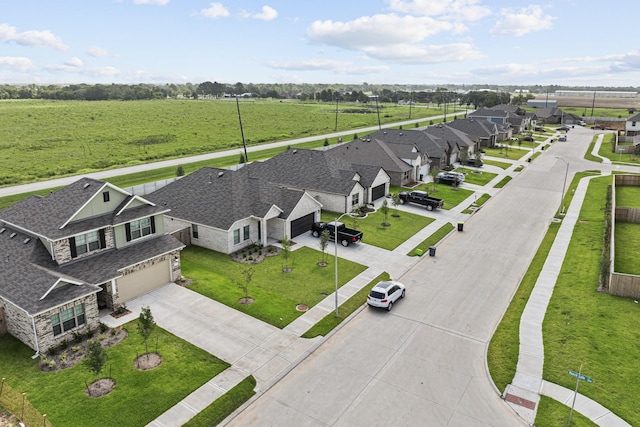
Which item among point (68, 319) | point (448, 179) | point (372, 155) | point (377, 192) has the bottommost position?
point (68, 319)

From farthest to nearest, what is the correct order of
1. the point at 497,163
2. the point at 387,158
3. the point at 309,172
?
the point at 497,163 < the point at 387,158 < the point at 309,172

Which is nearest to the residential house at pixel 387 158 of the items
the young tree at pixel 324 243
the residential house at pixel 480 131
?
the young tree at pixel 324 243

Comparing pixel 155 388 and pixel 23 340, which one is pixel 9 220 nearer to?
pixel 23 340

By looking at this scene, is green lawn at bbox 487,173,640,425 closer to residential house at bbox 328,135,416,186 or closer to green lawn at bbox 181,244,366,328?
green lawn at bbox 181,244,366,328

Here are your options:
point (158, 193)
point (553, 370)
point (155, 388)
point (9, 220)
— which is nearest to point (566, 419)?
point (553, 370)

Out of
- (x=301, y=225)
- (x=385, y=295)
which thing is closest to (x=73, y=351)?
(x=385, y=295)

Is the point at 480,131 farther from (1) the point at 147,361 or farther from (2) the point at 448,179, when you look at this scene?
(1) the point at 147,361

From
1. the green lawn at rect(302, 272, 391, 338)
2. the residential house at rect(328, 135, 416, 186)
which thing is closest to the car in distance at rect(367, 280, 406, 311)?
the green lawn at rect(302, 272, 391, 338)
